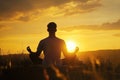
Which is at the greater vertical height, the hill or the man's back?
the man's back

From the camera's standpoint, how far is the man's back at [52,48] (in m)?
17.0

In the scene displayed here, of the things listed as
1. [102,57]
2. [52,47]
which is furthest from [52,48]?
[102,57]

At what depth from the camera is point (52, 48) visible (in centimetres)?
1706

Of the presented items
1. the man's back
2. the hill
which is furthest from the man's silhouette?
the hill

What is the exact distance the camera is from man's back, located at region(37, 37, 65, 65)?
17016 millimetres

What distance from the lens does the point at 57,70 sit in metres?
12.9

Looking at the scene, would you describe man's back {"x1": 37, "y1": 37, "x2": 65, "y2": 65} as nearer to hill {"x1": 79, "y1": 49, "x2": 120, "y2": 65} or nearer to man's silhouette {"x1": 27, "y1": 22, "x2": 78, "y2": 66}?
man's silhouette {"x1": 27, "y1": 22, "x2": 78, "y2": 66}

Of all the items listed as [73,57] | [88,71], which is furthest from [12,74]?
[73,57]

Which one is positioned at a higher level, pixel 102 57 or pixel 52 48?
pixel 52 48

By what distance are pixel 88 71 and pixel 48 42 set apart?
485 cm

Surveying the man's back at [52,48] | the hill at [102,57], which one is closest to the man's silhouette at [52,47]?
the man's back at [52,48]

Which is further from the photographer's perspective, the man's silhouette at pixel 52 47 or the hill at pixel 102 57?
the hill at pixel 102 57

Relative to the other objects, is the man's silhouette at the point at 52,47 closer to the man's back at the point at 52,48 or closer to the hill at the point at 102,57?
the man's back at the point at 52,48

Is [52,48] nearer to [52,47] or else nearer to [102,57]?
[52,47]
